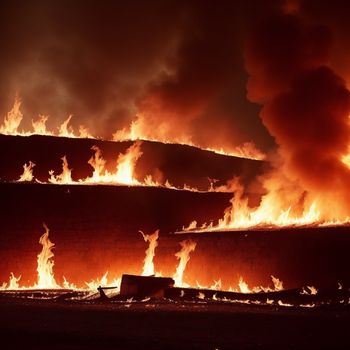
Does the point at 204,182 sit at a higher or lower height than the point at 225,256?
higher

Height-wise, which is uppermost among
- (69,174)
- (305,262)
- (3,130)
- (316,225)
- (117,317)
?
(3,130)

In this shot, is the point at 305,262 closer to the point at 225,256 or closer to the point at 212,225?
the point at 225,256

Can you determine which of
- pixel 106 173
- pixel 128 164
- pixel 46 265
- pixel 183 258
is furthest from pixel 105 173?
pixel 183 258

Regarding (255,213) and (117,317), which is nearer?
(117,317)

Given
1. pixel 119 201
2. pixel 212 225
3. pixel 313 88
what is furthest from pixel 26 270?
pixel 313 88

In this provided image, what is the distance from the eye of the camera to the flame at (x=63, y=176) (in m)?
29.9

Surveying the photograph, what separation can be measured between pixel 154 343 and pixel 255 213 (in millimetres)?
14051

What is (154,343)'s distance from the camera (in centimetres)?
1227

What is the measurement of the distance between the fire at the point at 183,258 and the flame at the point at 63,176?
798 cm

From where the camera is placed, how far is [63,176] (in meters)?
30.3

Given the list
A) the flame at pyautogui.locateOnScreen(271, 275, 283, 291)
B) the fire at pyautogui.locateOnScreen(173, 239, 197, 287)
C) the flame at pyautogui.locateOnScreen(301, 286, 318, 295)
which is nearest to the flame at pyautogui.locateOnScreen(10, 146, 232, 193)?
the fire at pyautogui.locateOnScreen(173, 239, 197, 287)

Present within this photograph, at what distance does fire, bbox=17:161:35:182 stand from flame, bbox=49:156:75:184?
82 centimetres

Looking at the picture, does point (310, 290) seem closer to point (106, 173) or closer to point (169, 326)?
point (169, 326)

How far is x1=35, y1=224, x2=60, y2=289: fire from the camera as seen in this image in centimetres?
2409
